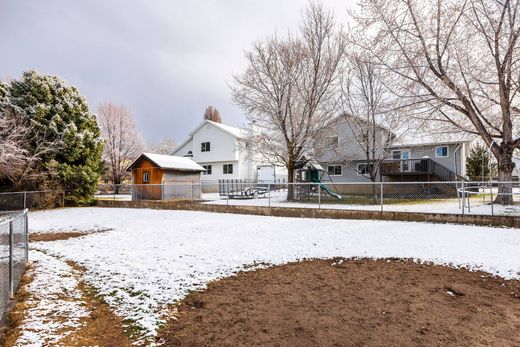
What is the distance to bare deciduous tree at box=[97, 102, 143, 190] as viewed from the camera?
1407 inches

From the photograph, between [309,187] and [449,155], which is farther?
[449,155]

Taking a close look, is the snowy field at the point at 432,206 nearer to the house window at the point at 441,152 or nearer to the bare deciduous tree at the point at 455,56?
the bare deciduous tree at the point at 455,56

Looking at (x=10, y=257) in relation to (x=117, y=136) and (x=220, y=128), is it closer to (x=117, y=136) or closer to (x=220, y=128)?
(x=220, y=128)

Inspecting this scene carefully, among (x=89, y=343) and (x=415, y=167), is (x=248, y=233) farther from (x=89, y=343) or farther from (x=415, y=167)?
(x=415, y=167)

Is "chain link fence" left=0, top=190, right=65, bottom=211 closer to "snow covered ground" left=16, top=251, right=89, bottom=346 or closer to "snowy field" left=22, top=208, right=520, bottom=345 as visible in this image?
"snowy field" left=22, top=208, right=520, bottom=345

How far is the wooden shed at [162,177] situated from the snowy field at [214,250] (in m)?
8.39

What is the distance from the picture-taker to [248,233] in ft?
32.3

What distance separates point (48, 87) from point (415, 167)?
27.5 m

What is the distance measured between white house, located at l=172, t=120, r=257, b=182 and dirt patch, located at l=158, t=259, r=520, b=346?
28.1 metres

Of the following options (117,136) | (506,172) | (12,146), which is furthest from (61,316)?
(117,136)

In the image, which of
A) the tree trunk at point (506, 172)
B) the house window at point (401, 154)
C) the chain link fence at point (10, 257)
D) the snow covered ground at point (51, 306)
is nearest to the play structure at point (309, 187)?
the house window at point (401, 154)

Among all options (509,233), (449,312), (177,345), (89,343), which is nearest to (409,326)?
(449,312)

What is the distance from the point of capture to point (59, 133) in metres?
18.5

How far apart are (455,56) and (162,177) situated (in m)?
19.4
